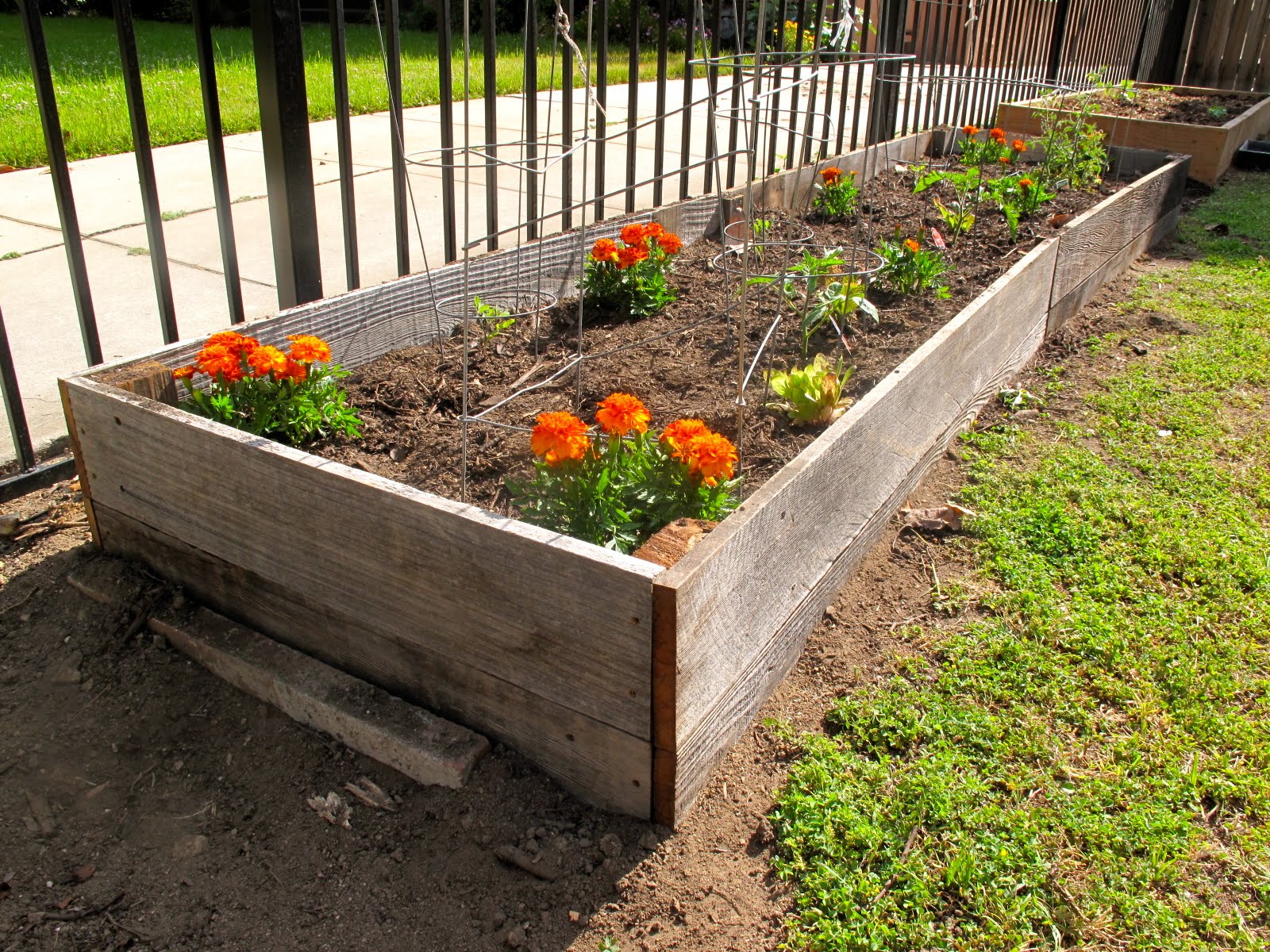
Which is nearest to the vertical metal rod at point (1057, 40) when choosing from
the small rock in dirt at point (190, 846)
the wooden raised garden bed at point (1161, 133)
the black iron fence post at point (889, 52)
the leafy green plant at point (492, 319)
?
the wooden raised garden bed at point (1161, 133)

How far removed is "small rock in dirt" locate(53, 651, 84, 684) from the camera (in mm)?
2188

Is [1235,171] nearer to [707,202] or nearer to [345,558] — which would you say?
[707,202]

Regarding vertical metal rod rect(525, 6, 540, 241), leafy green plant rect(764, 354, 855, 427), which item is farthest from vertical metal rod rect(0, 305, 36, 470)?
leafy green plant rect(764, 354, 855, 427)

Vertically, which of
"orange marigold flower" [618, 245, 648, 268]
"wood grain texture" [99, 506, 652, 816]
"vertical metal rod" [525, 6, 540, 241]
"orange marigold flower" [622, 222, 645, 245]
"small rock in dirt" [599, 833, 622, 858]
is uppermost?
"vertical metal rod" [525, 6, 540, 241]

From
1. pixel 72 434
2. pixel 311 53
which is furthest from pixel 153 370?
pixel 311 53

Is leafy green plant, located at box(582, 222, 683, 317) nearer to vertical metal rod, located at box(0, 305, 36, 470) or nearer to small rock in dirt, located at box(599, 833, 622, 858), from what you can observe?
vertical metal rod, located at box(0, 305, 36, 470)

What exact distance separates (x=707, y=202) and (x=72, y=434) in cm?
290

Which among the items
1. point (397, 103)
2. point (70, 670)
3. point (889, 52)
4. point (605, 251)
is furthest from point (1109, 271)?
point (70, 670)

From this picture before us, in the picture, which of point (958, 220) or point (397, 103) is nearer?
point (397, 103)

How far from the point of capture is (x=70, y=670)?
220cm

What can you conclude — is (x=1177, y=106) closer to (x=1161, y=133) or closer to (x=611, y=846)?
(x=1161, y=133)

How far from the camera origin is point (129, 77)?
8.62 ft

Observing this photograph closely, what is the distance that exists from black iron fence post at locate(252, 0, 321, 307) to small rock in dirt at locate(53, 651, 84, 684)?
1318 millimetres

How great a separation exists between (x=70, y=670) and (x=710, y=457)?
1482 millimetres
